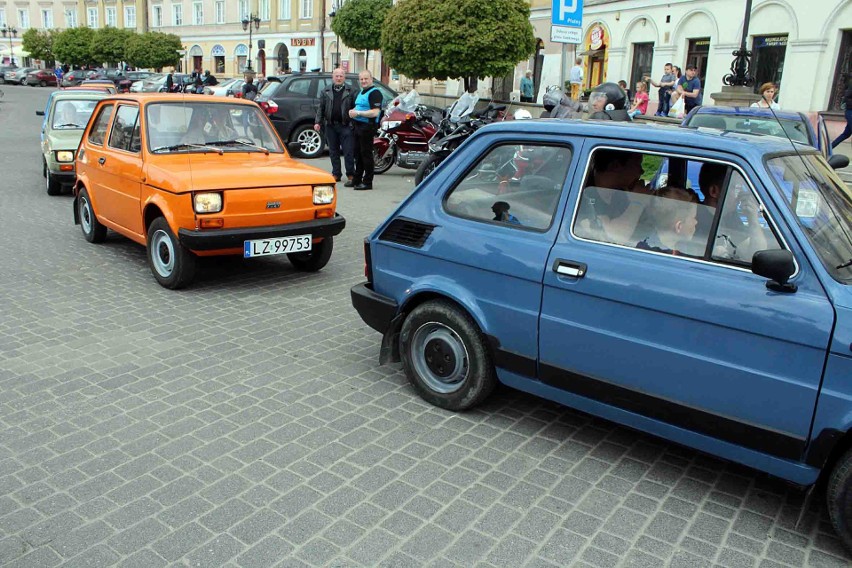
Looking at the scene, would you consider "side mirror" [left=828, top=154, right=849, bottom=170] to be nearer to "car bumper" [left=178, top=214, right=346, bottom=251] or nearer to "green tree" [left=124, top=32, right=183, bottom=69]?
"car bumper" [left=178, top=214, right=346, bottom=251]

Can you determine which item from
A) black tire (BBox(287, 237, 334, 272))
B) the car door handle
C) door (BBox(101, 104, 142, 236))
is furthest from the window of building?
the car door handle

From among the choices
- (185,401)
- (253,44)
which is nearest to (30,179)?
(185,401)

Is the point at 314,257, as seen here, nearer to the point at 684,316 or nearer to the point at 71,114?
the point at 684,316

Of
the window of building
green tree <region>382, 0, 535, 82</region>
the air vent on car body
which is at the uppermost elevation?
the window of building

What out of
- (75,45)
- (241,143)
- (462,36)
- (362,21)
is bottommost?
(241,143)

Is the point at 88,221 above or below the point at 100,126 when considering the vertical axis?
below

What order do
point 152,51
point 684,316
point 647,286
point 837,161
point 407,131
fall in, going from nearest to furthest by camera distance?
point 684,316 → point 647,286 → point 837,161 → point 407,131 → point 152,51

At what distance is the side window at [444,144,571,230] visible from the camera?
385 centimetres

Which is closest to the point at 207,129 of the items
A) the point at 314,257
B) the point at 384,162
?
the point at 314,257

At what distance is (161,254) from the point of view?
683cm

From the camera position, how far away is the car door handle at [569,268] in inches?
142

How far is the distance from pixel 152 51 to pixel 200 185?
205 ft

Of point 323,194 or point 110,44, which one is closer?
point 323,194

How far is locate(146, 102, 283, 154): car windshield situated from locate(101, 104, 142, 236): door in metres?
0.24
